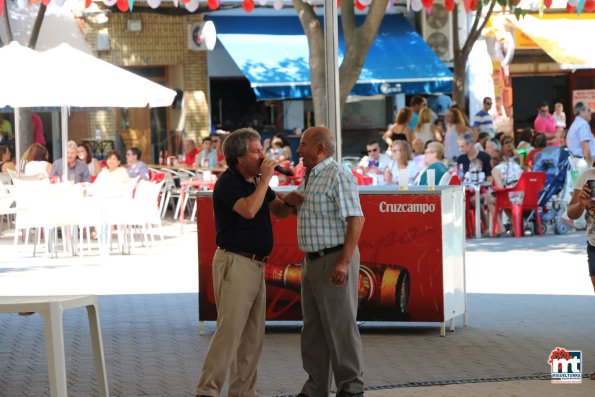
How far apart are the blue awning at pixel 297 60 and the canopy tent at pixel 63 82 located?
9154 millimetres

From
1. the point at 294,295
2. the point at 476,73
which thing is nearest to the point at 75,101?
the point at 294,295

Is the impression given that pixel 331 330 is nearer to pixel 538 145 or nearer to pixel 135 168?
pixel 538 145

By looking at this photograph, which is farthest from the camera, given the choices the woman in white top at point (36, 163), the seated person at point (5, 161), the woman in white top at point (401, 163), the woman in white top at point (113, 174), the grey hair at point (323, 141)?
the seated person at point (5, 161)

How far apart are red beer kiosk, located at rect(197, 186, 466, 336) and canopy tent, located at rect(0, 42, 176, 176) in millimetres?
8260

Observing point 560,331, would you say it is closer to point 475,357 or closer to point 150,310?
point 475,357

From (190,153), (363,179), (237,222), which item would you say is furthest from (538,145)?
(237,222)

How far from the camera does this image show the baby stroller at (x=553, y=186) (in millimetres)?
20688

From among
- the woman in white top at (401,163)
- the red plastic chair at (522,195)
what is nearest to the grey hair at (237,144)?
the woman in white top at (401,163)

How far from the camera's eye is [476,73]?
32844mm

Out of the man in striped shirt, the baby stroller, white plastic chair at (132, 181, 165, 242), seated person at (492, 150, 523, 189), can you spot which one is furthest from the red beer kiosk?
the baby stroller

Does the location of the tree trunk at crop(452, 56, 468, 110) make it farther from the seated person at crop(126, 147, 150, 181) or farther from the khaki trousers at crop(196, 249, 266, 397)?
the khaki trousers at crop(196, 249, 266, 397)

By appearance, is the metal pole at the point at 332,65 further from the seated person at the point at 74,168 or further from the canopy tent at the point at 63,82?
the seated person at the point at 74,168

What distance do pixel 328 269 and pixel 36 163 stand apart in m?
14.3

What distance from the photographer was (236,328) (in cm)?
809
